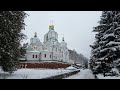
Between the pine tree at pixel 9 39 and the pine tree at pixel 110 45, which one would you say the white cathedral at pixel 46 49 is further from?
the pine tree at pixel 9 39

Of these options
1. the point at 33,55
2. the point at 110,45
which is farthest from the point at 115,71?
the point at 33,55

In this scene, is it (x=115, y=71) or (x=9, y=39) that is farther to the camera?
(x=115, y=71)

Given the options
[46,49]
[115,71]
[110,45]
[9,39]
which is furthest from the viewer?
[46,49]

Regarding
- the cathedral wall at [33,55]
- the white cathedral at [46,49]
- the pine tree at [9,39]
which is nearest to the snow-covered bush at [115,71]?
the pine tree at [9,39]

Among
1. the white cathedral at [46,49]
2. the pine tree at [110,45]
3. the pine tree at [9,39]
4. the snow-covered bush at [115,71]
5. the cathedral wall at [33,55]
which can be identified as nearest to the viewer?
the pine tree at [9,39]

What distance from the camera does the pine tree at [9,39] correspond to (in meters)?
15.3

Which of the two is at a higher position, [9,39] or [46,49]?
[46,49]

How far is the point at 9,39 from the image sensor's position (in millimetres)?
16469

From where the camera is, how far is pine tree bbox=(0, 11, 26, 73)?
1530cm

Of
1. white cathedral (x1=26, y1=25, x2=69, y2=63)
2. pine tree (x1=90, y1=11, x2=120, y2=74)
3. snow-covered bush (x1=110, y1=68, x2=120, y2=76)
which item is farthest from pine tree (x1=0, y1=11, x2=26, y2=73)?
white cathedral (x1=26, y1=25, x2=69, y2=63)

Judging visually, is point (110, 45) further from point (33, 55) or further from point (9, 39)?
point (33, 55)
